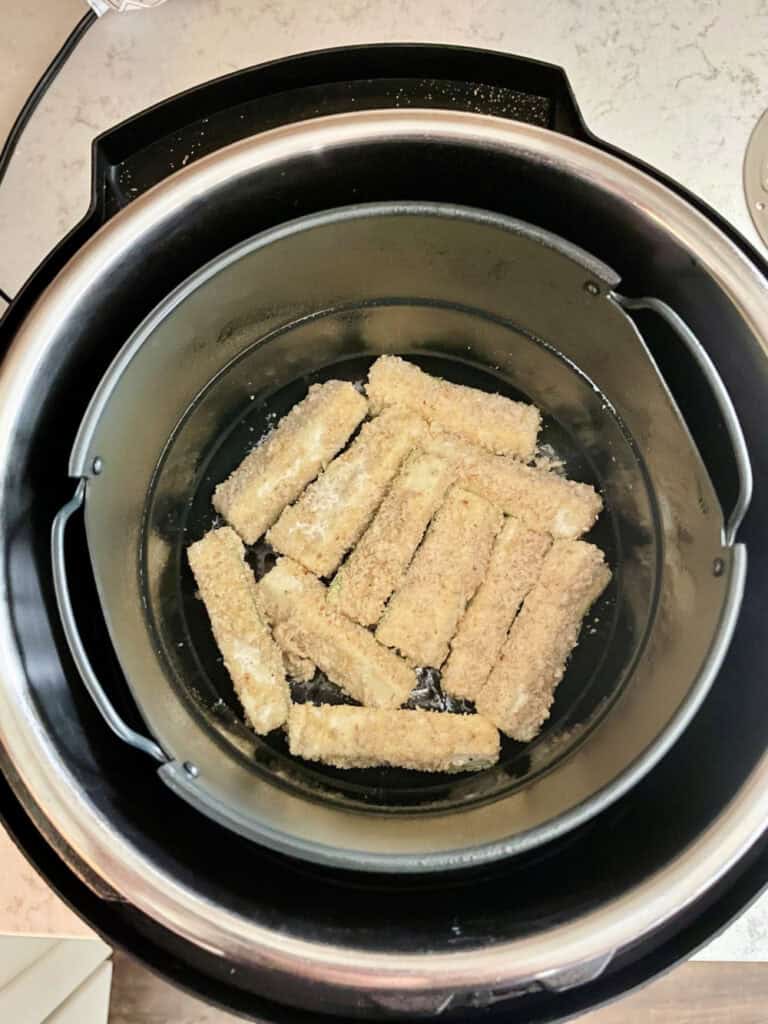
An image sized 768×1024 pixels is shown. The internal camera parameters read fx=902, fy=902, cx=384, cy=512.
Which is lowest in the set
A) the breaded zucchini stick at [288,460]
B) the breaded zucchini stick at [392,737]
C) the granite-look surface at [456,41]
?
the breaded zucchini stick at [392,737]

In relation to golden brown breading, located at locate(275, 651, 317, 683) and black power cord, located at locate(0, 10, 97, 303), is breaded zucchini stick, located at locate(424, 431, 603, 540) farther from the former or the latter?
black power cord, located at locate(0, 10, 97, 303)

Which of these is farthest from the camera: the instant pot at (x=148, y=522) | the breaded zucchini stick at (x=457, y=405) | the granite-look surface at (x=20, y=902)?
the breaded zucchini stick at (x=457, y=405)

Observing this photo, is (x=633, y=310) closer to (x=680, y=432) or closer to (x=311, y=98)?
(x=680, y=432)

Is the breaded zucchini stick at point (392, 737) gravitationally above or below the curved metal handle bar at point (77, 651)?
below

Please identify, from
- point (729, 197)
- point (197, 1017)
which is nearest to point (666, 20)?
point (729, 197)

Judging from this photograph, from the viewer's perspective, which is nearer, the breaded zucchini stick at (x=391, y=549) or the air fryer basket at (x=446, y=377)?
the air fryer basket at (x=446, y=377)

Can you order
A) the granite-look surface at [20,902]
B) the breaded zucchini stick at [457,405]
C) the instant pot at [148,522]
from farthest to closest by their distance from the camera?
the breaded zucchini stick at [457,405]
the granite-look surface at [20,902]
the instant pot at [148,522]

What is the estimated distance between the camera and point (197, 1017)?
3.02ft

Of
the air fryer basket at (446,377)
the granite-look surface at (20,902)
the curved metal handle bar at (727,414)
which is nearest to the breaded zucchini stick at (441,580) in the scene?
the air fryer basket at (446,377)

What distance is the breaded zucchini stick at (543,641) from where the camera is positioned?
91 cm

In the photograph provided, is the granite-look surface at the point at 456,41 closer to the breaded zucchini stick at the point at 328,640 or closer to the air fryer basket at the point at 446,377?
the air fryer basket at the point at 446,377

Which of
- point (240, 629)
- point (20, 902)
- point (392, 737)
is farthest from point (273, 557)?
point (20, 902)

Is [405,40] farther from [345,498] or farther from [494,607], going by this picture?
[494,607]

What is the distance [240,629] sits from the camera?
917 mm
